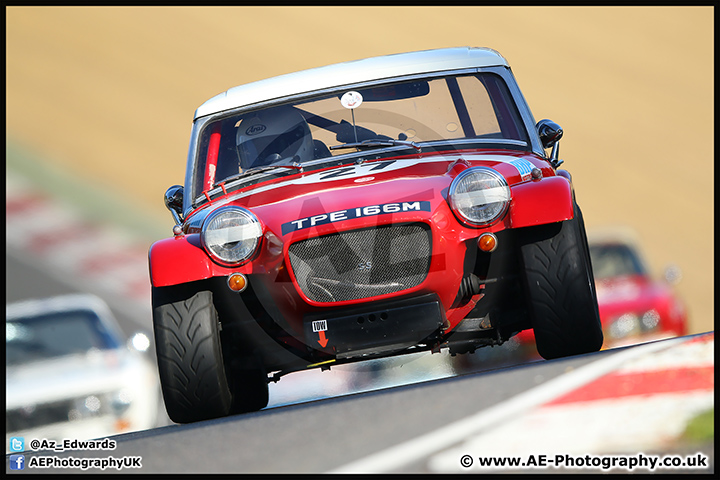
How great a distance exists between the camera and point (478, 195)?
4.85 m

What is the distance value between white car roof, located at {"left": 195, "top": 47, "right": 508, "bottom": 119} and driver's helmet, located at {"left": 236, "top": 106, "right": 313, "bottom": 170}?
0.45 ft

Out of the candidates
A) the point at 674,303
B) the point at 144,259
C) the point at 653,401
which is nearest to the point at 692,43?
the point at 144,259

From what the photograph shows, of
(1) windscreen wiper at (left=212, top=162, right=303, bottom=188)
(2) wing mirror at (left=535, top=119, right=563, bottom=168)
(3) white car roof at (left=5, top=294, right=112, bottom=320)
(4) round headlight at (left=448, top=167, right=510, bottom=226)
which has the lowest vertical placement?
(3) white car roof at (left=5, top=294, right=112, bottom=320)

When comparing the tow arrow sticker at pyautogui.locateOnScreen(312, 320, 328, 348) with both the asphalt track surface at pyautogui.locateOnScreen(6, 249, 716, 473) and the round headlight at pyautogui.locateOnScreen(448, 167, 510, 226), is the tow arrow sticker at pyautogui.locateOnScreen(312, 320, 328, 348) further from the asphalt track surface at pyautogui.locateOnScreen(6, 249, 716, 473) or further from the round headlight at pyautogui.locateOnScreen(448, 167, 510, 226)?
the round headlight at pyautogui.locateOnScreen(448, 167, 510, 226)

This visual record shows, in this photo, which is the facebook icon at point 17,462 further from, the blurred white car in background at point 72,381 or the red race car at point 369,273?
the blurred white car in background at point 72,381

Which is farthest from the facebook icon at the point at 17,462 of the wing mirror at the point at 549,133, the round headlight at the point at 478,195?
the wing mirror at the point at 549,133

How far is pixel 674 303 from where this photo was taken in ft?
34.7

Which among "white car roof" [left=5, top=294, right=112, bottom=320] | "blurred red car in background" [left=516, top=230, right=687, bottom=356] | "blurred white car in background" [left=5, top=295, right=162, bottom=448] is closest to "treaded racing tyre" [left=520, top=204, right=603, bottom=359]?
"blurred white car in background" [left=5, top=295, right=162, bottom=448]

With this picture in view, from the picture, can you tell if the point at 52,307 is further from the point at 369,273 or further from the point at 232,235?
the point at 369,273

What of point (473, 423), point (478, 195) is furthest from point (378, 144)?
point (473, 423)

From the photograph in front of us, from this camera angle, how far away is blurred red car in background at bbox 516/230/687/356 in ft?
33.4

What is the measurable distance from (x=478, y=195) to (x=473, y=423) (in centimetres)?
144

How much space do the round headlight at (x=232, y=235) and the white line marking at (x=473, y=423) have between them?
60.2 inches

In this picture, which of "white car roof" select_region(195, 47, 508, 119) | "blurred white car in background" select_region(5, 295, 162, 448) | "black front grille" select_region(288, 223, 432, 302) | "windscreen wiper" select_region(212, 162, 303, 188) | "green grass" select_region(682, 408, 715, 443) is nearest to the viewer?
"green grass" select_region(682, 408, 715, 443)
